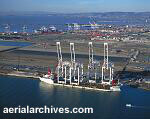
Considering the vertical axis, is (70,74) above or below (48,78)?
above

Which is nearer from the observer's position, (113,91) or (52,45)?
(113,91)

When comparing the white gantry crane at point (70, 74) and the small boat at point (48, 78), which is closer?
the white gantry crane at point (70, 74)

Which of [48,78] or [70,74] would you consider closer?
[70,74]

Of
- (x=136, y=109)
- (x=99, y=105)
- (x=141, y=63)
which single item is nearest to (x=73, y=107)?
(x=99, y=105)

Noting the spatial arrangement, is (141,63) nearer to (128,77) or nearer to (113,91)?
(128,77)

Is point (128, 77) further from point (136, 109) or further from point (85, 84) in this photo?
point (136, 109)

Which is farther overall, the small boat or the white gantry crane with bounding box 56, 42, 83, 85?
the small boat

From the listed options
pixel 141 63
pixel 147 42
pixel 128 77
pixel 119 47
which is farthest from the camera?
pixel 147 42

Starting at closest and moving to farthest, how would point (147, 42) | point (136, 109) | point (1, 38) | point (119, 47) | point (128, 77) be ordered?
point (136, 109) → point (128, 77) → point (119, 47) → point (147, 42) → point (1, 38)

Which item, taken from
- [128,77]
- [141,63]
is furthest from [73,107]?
[141,63]
